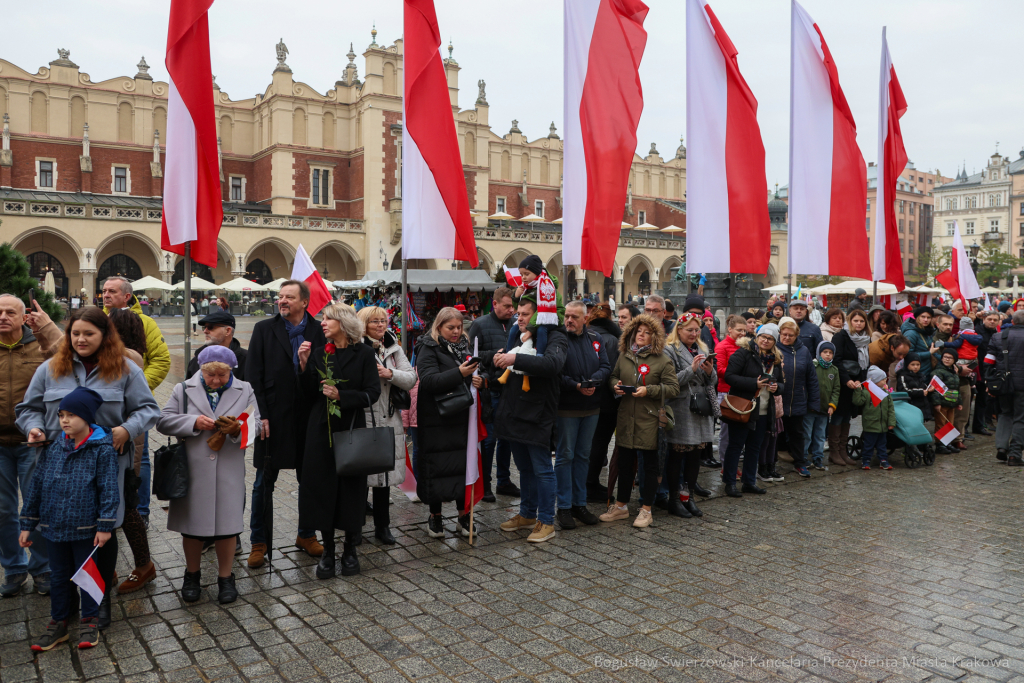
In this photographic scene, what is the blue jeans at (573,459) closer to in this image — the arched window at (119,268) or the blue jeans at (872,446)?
the blue jeans at (872,446)

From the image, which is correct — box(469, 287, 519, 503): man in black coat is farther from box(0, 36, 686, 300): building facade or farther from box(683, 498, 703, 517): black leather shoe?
box(0, 36, 686, 300): building facade

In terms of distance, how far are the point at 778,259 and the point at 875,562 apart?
2069 inches

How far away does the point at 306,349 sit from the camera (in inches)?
188

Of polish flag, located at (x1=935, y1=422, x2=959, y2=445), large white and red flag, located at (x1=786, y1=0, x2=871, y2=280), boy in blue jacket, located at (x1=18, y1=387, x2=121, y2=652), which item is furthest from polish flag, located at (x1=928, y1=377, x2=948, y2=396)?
boy in blue jacket, located at (x1=18, y1=387, x2=121, y2=652)

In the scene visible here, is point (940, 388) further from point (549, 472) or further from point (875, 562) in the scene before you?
point (549, 472)

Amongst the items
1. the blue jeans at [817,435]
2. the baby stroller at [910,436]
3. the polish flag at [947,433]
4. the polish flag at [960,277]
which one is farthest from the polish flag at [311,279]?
the polish flag at [960,277]

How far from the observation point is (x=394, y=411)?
5230 mm

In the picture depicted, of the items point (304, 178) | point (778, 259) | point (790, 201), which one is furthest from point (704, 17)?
point (778, 259)

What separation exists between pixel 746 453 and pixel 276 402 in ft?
14.4

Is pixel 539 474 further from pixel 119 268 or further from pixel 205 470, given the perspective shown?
pixel 119 268

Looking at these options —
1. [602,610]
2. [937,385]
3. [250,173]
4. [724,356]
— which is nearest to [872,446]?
[937,385]

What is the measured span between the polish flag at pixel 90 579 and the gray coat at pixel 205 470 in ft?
1.69

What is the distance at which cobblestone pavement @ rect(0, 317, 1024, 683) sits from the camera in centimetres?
348

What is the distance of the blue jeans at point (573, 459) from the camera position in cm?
568
